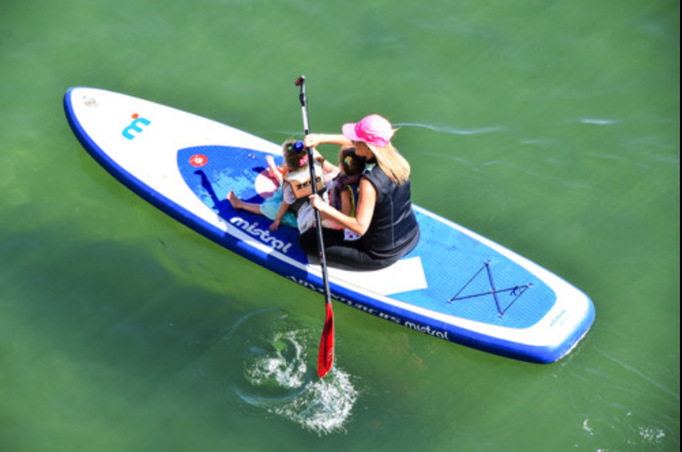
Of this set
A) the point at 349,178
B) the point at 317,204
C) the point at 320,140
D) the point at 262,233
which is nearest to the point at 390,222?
the point at 349,178

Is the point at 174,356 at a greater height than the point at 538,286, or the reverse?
the point at 538,286

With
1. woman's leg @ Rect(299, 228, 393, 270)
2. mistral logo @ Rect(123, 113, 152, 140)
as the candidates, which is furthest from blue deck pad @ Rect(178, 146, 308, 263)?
mistral logo @ Rect(123, 113, 152, 140)

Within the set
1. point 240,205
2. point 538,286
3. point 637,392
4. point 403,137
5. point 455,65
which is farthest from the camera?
point 455,65

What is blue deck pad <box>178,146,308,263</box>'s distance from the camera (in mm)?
6871

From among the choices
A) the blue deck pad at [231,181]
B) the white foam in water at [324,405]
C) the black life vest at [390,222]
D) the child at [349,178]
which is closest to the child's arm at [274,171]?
the blue deck pad at [231,181]

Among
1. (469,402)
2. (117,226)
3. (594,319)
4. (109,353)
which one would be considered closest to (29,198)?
(117,226)

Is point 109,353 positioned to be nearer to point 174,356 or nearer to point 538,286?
point 174,356

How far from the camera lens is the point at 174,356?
250 inches

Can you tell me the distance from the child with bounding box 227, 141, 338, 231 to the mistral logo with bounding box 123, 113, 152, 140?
125cm

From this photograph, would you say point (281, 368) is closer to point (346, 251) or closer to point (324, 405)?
point (324, 405)

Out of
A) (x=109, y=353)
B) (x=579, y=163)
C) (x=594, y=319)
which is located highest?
(x=579, y=163)

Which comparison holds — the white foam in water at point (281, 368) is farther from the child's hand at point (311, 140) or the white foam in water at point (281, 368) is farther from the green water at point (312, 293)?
the child's hand at point (311, 140)

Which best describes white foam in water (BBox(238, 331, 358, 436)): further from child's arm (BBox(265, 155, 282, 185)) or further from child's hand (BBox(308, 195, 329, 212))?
child's arm (BBox(265, 155, 282, 185))

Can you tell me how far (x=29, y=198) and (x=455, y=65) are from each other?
468 centimetres
